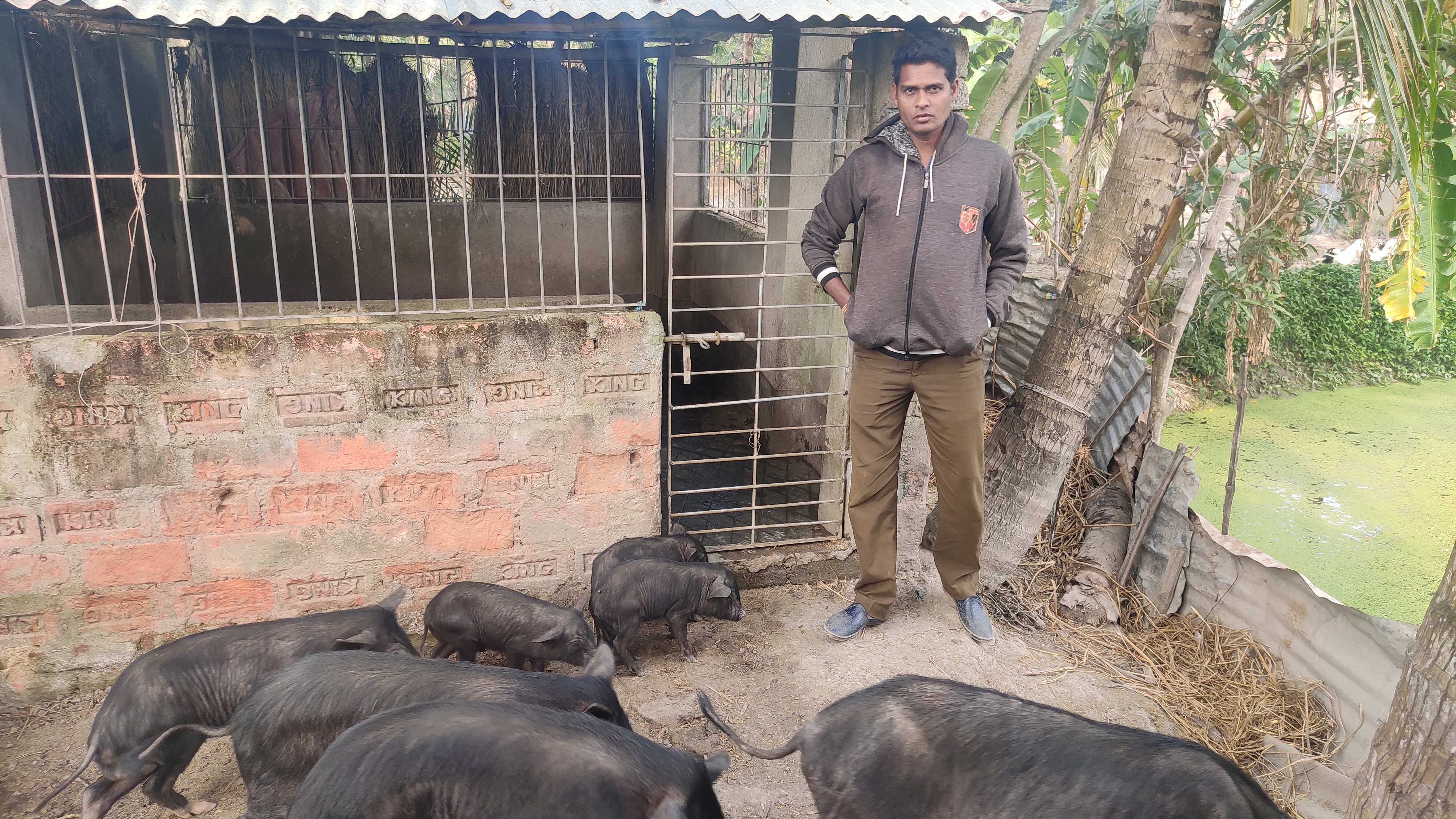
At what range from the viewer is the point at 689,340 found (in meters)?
4.34

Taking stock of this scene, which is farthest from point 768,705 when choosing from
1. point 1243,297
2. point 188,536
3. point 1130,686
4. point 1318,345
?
point 1318,345

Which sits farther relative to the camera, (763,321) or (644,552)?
(763,321)

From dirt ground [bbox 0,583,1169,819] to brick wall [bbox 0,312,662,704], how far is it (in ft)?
1.51

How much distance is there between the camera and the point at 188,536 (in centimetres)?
387

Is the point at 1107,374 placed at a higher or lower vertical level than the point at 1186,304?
lower

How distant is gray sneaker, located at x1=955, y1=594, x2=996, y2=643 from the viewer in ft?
14.2

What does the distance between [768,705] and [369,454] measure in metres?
1.98

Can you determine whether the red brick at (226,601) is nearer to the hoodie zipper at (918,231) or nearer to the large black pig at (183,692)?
the large black pig at (183,692)

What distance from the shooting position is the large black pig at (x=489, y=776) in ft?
7.82

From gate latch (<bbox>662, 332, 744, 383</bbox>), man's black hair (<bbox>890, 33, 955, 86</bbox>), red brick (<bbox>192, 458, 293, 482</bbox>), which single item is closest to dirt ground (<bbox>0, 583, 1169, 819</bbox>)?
red brick (<bbox>192, 458, 293, 482</bbox>)

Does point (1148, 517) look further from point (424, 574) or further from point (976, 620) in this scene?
point (424, 574)

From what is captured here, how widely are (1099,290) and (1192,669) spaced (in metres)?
1.84

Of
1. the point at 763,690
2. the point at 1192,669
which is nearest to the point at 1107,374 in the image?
the point at 1192,669

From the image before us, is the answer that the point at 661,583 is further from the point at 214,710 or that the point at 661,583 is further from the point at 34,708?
the point at 34,708
